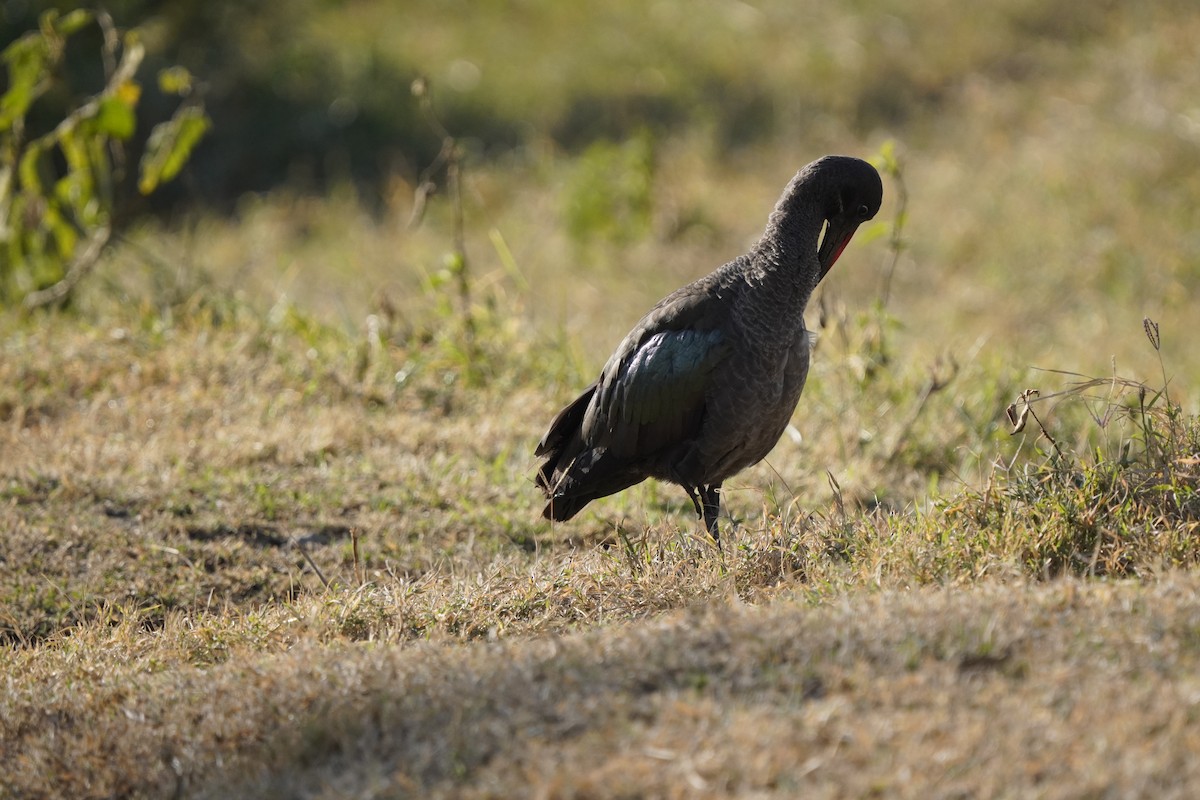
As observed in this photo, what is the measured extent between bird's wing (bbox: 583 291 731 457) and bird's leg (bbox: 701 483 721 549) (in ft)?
0.81

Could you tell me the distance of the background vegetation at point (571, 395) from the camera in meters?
2.79

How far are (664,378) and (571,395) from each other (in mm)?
1905

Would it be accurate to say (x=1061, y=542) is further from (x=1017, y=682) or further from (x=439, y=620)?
(x=439, y=620)

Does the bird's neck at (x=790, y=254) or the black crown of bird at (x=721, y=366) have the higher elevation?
the bird's neck at (x=790, y=254)

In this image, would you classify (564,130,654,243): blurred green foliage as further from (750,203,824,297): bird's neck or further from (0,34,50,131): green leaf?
(750,203,824,297): bird's neck

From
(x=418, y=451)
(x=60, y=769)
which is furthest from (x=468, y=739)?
(x=418, y=451)

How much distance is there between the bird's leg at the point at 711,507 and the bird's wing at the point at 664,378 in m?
0.25

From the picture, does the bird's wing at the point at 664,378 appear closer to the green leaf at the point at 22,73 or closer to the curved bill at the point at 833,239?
the curved bill at the point at 833,239

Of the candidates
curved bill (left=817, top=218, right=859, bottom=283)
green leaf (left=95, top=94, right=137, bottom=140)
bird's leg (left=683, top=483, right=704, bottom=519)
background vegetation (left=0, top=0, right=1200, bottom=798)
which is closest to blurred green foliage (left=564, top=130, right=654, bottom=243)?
background vegetation (left=0, top=0, right=1200, bottom=798)

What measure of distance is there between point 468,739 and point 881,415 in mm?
3417

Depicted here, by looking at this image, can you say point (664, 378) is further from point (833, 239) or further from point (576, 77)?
point (576, 77)

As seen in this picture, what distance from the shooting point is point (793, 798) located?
2.45 meters

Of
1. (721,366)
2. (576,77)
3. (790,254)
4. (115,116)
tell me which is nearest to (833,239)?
(790,254)

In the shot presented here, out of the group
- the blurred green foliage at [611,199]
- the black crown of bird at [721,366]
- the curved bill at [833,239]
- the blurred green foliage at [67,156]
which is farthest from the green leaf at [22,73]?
the curved bill at [833,239]
